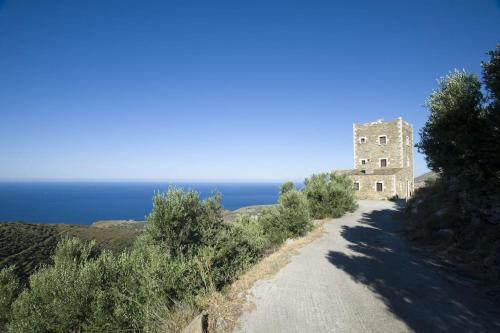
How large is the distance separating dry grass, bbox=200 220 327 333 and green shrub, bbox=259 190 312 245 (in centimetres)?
609

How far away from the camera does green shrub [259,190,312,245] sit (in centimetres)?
2091

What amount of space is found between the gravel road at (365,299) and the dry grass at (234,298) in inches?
12.2

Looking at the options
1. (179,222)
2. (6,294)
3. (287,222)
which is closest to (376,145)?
(287,222)

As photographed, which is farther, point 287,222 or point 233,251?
point 287,222

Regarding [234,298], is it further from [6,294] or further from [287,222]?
[6,294]

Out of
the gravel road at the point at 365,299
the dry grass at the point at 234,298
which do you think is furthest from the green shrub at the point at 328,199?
the dry grass at the point at 234,298

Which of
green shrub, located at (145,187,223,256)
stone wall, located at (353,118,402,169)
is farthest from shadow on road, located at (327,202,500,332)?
stone wall, located at (353,118,402,169)

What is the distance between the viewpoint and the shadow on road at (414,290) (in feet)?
22.4

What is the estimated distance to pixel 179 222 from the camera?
1479 cm

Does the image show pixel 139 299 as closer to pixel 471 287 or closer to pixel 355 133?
pixel 471 287

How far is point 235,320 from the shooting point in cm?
744

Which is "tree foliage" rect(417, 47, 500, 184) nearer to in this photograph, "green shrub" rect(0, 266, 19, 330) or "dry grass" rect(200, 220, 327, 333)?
"dry grass" rect(200, 220, 327, 333)

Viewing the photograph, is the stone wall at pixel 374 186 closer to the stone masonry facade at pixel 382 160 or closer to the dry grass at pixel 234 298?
the stone masonry facade at pixel 382 160

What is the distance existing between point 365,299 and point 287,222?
1282 cm
